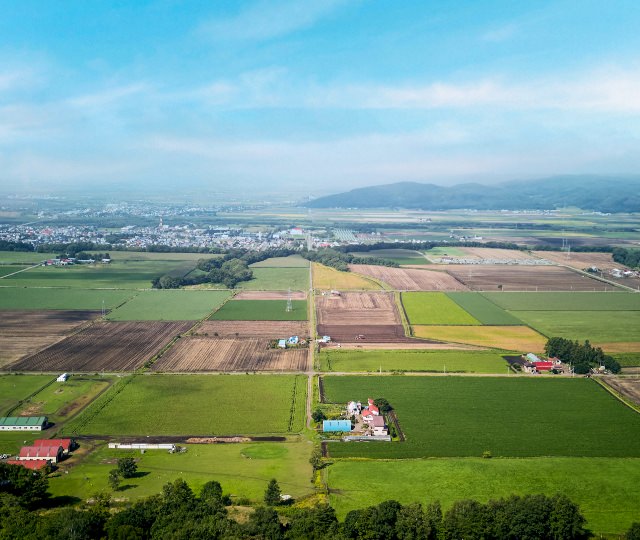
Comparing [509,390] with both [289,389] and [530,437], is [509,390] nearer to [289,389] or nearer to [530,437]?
[530,437]

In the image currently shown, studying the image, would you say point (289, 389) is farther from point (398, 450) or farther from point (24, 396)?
point (24, 396)

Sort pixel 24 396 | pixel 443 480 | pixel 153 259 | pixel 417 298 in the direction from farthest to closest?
pixel 153 259
pixel 417 298
pixel 24 396
pixel 443 480

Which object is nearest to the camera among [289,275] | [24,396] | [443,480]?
[443,480]

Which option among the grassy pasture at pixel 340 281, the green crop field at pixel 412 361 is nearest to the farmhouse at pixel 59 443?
the green crop field at pixel 412 361

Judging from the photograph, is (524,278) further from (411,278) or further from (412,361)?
(412,361)

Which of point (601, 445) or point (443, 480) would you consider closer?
point (443, 480)

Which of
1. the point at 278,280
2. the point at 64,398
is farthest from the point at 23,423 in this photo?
the point at 278,280

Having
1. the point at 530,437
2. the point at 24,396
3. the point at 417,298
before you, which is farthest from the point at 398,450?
the point at 417,298

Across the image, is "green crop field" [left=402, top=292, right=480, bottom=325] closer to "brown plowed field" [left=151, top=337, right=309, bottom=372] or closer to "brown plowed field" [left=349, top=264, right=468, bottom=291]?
"brown plowed field" [left=349, top=264, right=468, bottom=291]
